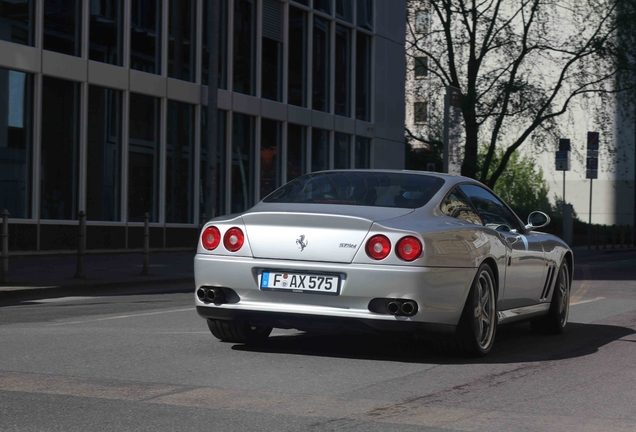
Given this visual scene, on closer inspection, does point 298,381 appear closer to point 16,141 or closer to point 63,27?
point 16,141

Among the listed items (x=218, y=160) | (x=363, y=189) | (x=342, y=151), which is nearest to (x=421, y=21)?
(x=342, y=151)

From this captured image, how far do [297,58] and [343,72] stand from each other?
2.99 metres

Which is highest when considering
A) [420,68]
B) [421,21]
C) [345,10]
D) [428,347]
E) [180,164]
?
[421,21]

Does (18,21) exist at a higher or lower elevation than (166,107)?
higher

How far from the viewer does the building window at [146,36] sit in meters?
24.2

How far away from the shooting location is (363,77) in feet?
114

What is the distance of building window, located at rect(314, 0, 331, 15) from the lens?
31.6 m

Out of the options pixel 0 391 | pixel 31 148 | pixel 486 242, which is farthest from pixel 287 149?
pixel 0 391

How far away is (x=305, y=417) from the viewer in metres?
5.25

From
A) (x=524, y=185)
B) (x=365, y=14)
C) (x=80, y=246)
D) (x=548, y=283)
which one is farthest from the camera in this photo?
(x=524, y=185)

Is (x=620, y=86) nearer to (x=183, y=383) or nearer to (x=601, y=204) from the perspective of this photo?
(x=601, y=204)

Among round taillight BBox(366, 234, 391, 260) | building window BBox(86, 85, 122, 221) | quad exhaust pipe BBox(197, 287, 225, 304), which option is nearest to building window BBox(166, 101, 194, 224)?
building window BBox(86, 85, 122, 221)

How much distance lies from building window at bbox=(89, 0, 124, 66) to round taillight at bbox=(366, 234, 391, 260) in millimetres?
16866

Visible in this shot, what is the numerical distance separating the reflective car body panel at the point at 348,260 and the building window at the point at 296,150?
891 inches
